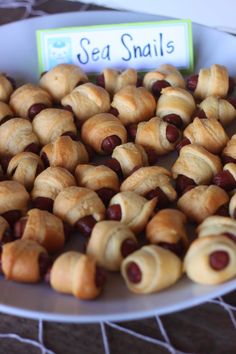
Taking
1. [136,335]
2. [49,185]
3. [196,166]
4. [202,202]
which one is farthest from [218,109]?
[136,335]

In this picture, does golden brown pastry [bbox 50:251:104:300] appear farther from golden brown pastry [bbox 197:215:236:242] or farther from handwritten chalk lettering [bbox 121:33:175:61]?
handwritten chalk lettering [bbox 121:33:175:61]

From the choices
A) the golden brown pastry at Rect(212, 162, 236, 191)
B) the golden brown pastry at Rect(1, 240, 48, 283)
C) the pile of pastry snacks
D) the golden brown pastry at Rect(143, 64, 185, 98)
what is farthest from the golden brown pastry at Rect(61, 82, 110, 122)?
the golden brown pastry at Rect(1, 240, 48, 283)

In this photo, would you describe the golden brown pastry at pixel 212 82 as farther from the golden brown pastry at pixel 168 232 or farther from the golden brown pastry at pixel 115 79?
the golden brown pastry at pixel 168 232

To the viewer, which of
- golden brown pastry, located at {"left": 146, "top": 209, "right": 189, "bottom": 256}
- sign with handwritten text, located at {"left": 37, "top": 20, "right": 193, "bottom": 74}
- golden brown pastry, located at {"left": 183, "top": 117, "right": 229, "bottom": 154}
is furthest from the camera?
sign with handwritten text, located at {"left": 37, "top": 20, "right": 193, "bottom": 74}

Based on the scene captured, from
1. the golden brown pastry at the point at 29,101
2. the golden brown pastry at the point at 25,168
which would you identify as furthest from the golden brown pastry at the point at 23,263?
the golden brown pastry at the point at 29,101

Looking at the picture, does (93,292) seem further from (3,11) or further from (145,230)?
(3,11)

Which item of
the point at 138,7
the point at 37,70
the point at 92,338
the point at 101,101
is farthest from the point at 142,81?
the point at 92,338

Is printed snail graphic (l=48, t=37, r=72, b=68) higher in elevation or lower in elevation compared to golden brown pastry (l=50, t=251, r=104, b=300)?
higher
